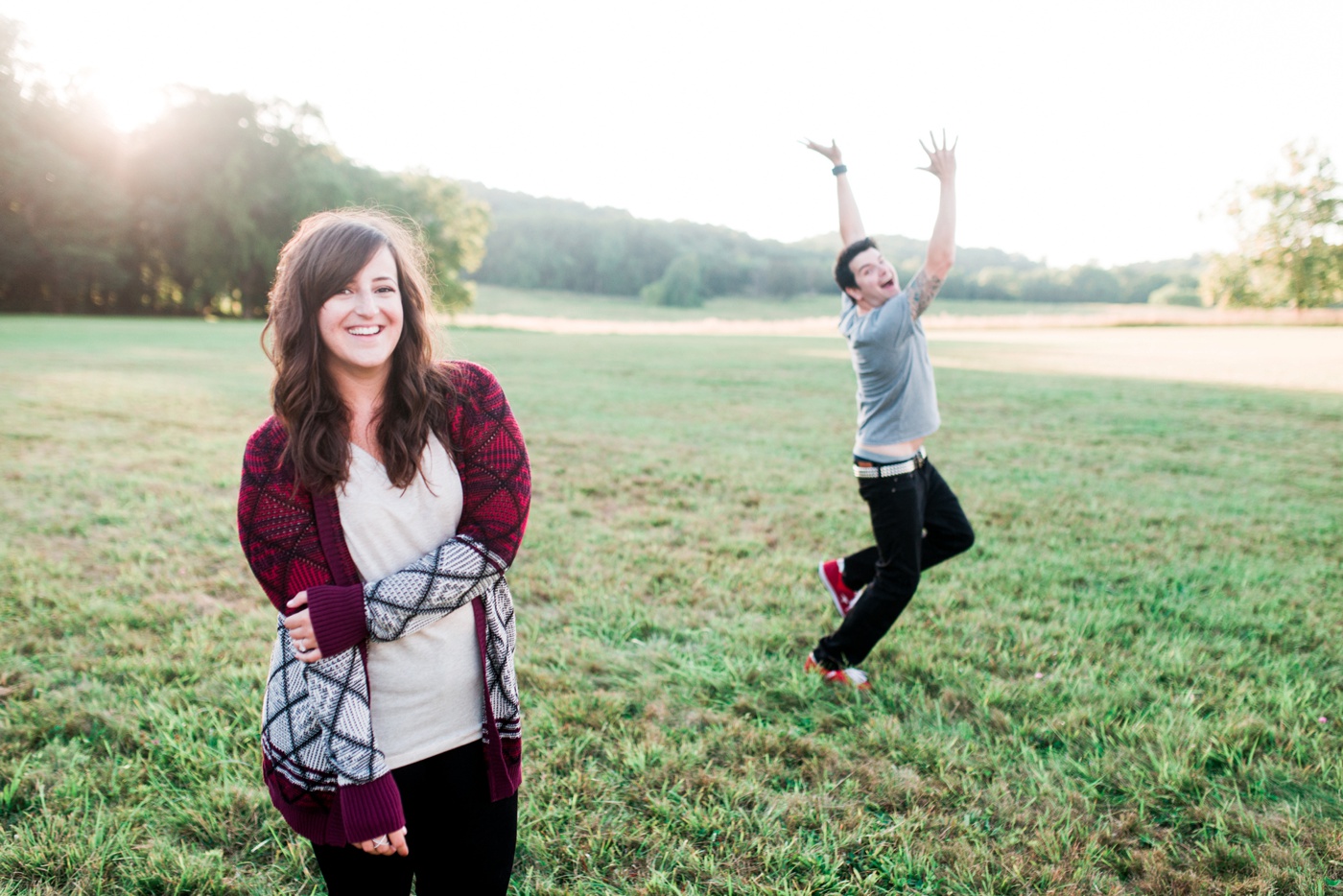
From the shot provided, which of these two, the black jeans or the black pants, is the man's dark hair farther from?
the black pants

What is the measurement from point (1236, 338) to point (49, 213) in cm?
5891

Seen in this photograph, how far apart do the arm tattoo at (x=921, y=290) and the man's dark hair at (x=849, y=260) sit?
0.27 meters

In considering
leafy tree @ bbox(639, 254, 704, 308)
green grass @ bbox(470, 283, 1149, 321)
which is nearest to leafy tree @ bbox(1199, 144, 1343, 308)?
green grass @ bbox(470, 283, 1149, 321)

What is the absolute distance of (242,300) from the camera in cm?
4575

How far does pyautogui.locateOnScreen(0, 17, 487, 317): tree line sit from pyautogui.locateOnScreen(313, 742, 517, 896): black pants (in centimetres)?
4249

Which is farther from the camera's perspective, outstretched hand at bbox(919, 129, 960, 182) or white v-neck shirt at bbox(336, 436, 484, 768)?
outstretched hand at bbox(919, 129, 960, 182)

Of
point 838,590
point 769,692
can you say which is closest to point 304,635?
point 769,692

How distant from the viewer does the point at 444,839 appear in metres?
1.65

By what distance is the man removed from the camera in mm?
3102

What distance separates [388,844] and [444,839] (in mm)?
222

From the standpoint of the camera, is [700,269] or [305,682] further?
[700,269]

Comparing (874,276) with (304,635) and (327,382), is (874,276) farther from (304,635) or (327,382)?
(304,635)

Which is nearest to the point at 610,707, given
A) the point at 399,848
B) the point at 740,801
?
the point at 740,801

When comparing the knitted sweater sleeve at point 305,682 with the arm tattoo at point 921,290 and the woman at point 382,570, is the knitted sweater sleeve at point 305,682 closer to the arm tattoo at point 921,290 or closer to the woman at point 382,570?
the woman at point 382,570
